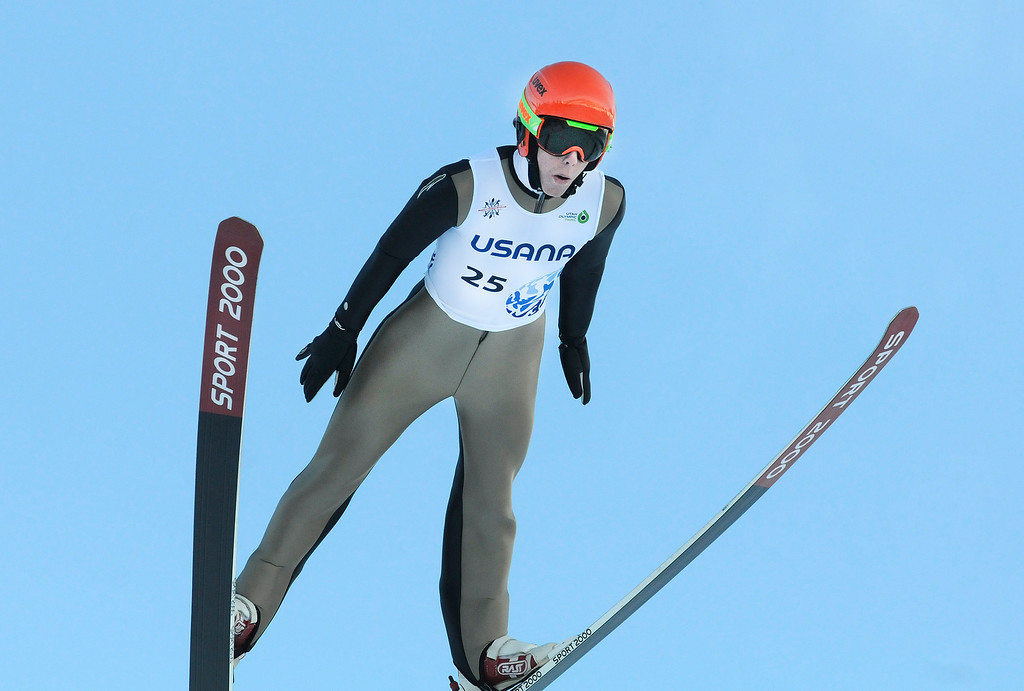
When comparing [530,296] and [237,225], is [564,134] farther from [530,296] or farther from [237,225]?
[237,225]

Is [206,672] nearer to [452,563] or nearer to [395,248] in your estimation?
[452,563]

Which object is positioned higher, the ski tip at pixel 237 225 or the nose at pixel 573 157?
the nose at pixel 573 157

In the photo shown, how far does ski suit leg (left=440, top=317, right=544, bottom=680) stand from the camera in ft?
10.6

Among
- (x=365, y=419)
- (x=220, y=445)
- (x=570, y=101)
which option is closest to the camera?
(x=220, y=445)

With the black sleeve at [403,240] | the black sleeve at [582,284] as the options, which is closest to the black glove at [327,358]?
the black sleeve at [403,240]

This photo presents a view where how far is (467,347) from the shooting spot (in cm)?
319

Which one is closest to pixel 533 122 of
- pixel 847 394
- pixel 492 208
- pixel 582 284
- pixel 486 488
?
pixel 492 208

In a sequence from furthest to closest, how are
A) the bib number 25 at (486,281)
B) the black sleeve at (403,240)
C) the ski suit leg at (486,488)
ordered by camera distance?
the ski suit leg at (486,488) → the bib number 25 at (486,281) → the black sleeve at (403,240)

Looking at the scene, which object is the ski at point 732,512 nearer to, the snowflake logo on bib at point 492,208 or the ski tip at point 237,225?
the snowflake logo on bib at point 492,208

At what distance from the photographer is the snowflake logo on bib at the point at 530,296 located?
10.4 feet

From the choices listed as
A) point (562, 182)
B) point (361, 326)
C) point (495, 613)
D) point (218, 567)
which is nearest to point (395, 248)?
point (361, 326)

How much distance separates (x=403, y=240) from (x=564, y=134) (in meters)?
0.51

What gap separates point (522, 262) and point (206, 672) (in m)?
1.32

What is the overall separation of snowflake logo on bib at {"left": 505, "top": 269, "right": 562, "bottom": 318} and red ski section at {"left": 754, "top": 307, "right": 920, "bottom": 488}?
32.3 inches
